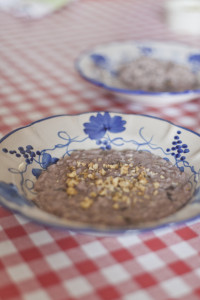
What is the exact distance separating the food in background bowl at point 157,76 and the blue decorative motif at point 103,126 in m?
0.33

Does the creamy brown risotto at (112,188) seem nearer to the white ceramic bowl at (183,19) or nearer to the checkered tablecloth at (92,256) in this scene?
the checkered tablecloth at (92,256)

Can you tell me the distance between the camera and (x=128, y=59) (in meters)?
1.53

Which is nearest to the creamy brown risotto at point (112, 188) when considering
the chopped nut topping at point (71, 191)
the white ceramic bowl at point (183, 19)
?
the chopped nut topping at point (71, 191)

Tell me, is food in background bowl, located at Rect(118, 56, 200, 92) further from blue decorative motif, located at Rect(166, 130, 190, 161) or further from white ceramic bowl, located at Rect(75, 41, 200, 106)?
blue decorative motif, located at Rect(166, 130, 190, 161)

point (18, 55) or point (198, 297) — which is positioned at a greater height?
point (18, 55)

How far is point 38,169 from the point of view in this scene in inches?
35.2

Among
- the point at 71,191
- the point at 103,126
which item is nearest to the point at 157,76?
the point at 103,126

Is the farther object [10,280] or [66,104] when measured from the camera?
[66,104]

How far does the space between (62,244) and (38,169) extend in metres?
0.21

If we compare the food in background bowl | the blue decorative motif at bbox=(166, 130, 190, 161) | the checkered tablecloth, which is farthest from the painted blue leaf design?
the food in background bowl

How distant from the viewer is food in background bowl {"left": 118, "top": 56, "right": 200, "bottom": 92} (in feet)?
4.32

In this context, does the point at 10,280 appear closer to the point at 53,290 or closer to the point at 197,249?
the point at 53,290

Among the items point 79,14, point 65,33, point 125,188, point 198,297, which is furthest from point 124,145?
point 79,14

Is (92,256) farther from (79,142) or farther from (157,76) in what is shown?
(157,76)
